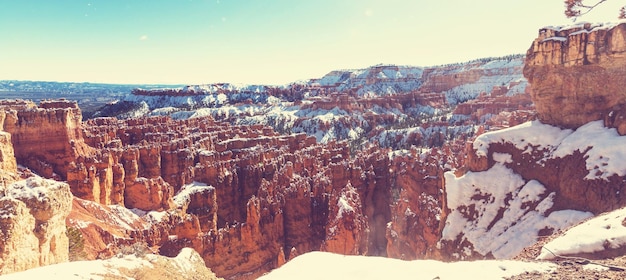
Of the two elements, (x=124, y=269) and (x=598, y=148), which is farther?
(x=598, y=148)

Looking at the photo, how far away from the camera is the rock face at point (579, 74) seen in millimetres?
21734

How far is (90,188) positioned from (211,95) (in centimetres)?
14596

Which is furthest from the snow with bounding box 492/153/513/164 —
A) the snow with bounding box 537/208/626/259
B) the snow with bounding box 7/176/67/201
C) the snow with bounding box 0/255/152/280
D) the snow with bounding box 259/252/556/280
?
the snow with bounding box 7/176/67/201

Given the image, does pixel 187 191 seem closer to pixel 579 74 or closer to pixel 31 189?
pixel 31 189

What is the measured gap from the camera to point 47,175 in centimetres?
3056

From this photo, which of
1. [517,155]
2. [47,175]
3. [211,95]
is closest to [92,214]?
[47,175]

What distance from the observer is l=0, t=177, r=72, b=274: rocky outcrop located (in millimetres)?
8898

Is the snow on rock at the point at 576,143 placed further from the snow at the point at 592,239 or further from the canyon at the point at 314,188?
the snow at the point at 592,239

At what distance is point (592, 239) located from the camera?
1089 cm

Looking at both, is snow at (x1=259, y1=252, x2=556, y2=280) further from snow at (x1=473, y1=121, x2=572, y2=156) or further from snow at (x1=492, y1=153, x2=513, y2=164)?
snow at (x1=473, y1=121, x2=572, y2=156)

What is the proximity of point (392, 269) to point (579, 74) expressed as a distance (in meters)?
20.1

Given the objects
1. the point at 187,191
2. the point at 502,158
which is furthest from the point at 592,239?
the point at 187,191

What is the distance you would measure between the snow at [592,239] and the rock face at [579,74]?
11.3 meters

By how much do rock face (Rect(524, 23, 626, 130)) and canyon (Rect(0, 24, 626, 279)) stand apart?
66 millimetres
